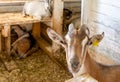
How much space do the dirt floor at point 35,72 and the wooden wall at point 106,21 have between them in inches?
25.4

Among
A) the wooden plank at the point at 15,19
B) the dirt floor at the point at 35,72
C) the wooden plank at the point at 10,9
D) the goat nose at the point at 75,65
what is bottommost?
the dirt floor at the point at 35,72

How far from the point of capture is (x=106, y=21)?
2.97 metres

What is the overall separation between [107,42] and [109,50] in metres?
0.10

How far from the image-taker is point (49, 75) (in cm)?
328

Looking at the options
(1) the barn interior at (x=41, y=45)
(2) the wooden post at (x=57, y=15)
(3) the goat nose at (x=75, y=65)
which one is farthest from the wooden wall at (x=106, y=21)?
(3) the goat nose at (x=75, y=65)

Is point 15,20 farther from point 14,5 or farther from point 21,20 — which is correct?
point 14,5

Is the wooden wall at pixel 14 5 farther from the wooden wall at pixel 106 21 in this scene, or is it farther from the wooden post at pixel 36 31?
the wooden wall at pixel 106 21

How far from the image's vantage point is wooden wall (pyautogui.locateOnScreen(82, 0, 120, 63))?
9.24 ft

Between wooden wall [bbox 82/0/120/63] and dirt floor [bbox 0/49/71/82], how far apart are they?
644 millimetres

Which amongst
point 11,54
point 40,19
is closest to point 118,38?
point 40,19

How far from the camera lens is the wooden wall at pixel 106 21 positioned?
9.24 ft

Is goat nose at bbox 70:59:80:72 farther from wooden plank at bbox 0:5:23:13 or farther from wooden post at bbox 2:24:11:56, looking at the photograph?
wooden plank at bbox 0:5:23:13

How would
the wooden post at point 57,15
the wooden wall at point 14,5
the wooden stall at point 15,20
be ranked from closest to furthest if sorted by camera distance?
the wooden stall at point 15,20
the wooden post at point 57,15
the wooden wall at point 14,5

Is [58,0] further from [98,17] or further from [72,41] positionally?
[72,41]
